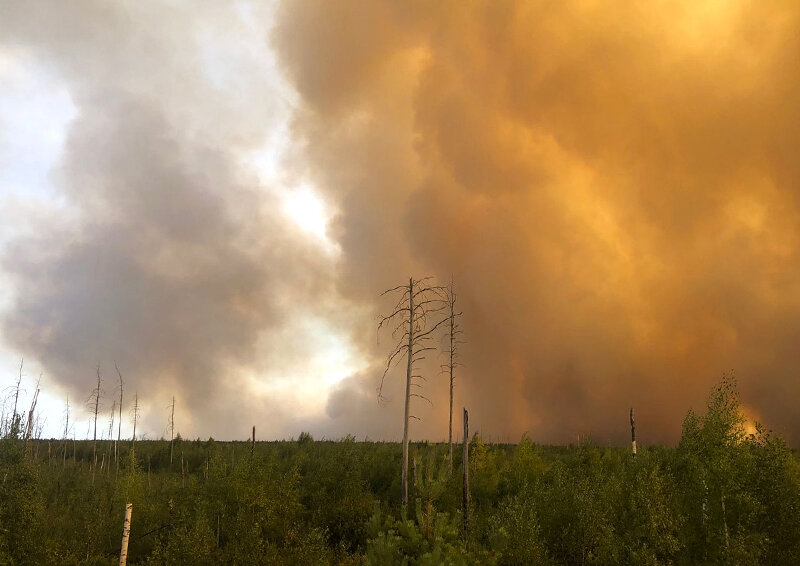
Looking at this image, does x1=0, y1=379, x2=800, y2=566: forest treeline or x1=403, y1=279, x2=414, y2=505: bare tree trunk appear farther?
x1=403, y1=279, x2=414, y2=505: bare tree trunk

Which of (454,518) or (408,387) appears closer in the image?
(454,518)

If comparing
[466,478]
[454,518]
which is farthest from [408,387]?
[454,518]

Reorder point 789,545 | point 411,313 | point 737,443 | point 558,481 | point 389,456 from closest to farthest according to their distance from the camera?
1. point 789,545
2. point 737,443
3. point 558,481
4. point 411,313
5. point 389,456

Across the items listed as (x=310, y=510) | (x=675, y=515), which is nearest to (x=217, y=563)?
(x=310, y=510)

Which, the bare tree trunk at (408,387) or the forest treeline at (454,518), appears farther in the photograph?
the bare tree trunk at (408,387)

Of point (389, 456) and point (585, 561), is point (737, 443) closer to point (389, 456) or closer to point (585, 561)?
point (585, 561)

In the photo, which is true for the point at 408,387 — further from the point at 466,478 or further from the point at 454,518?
the point at 454,518

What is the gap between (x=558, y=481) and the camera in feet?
126

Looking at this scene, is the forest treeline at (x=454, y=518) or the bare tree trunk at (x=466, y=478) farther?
the bare tree trunk at (x=466, y=478)

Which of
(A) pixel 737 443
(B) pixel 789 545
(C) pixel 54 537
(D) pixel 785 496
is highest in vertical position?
(A) pixel 737 443

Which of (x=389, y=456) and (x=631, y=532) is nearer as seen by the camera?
(x=631, y=532)

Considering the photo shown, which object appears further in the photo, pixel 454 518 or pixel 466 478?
pixel 466 478

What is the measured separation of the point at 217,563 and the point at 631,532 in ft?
75.6

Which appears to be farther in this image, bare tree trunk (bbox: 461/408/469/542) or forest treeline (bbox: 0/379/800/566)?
bare tree trunk (bbox: 461/408/469/542)
